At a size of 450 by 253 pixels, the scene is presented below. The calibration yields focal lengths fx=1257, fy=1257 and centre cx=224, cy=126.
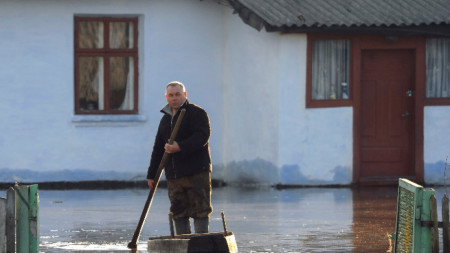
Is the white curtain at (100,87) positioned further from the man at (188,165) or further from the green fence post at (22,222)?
the green fence post at (22,222)

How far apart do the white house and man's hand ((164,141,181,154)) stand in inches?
336

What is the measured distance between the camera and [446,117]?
68.3 ft

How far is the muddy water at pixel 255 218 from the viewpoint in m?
13.6

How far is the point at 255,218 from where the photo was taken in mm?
16234

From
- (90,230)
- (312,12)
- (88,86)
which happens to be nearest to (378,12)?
(312,12)

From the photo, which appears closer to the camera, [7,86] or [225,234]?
[225,234]

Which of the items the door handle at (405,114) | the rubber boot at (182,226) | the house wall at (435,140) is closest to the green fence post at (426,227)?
the rubber boot at (182,226)

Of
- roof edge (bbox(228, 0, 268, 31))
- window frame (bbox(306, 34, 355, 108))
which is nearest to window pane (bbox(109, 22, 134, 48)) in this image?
roof edge (bbox(228, 0, 268, 31))

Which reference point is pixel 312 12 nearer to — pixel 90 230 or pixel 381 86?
pixel 381 86

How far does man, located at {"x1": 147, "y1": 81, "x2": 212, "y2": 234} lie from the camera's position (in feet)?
39.1

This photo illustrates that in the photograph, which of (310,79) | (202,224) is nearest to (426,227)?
(202,224)

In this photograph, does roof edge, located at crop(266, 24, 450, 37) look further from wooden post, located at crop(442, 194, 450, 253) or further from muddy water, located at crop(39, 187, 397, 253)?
wooden post, located at crop(442, 194, 450, 253)

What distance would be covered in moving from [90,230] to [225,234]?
4.62 m

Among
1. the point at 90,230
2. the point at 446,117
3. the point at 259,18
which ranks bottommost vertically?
the point at 90,230
